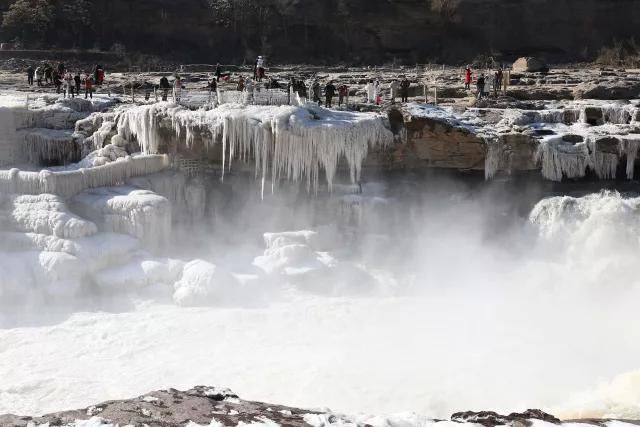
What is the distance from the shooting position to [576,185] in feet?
54.2

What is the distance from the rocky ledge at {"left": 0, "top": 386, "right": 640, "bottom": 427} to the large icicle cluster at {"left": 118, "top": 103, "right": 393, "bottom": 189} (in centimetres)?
934

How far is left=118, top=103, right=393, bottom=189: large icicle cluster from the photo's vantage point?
1566cm

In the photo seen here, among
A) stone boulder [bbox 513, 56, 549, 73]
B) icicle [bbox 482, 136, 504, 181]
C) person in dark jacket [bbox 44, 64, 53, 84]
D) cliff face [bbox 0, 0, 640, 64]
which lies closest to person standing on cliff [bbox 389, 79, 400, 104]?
icicle [bbox 482, 136, 504, 181]

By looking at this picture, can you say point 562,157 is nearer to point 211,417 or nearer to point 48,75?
point 211,417

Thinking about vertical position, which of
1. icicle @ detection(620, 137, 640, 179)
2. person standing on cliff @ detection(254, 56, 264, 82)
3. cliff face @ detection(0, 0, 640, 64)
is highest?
cliff face @ detection(0, 0, 640, 64)

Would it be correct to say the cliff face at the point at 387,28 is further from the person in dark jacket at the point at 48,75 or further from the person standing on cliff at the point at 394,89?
the person standing on cliff at the point at 394,89

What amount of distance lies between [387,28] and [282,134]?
2284cm

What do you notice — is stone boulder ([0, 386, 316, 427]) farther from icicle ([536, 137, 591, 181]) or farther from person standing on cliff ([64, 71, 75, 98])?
person standing on cliff ([64, 71, 75, 98])

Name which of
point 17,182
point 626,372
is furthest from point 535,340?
point 17,182

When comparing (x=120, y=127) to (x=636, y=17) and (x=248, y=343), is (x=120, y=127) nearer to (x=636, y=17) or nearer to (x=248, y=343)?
(x=248, y=343)

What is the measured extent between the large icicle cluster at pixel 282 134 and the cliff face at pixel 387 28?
20.5 meters

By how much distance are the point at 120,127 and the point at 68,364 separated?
7.09m

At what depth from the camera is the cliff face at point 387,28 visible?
36312 millimetres

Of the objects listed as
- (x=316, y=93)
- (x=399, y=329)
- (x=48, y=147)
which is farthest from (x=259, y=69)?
(x=399, y=329)
